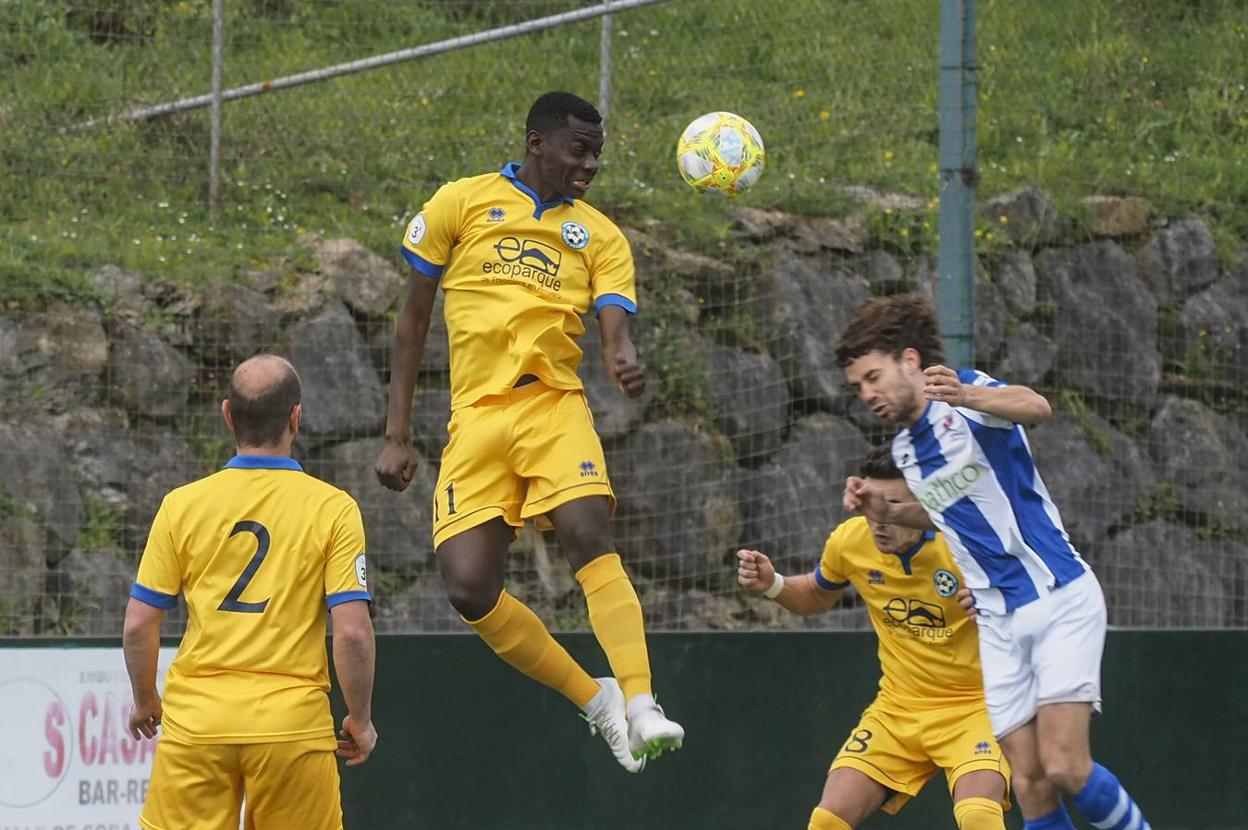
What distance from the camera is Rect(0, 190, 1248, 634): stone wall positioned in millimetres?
9055

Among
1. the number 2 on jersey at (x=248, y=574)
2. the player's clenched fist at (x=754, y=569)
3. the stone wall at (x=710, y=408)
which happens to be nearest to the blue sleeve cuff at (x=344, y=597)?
the number 2 on jersey at (x=248, y=574)

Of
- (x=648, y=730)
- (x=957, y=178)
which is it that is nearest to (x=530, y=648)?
(x=648, y=730)

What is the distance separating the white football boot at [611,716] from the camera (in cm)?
566

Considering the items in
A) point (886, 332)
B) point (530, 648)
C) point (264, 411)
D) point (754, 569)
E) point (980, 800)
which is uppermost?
point (886, 332)

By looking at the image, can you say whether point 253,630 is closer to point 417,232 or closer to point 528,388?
point 528,388

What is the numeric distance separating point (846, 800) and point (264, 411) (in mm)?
2762

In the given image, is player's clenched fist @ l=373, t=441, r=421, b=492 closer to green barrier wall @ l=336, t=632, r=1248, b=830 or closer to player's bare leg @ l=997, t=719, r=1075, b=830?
green barrier wall @ l=336, t=632, r=1248, b=830

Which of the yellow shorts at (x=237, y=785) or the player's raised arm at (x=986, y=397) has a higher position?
the player's raised arm at (x=986, y=397)

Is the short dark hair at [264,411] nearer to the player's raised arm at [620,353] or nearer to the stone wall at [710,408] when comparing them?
the player's raised arm at [620,353]

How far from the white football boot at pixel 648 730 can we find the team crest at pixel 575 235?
62.5 inches

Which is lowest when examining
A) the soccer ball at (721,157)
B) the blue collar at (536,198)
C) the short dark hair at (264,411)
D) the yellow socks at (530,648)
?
the yellow socks at (530,648)

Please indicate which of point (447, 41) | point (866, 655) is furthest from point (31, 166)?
point (866, 655)

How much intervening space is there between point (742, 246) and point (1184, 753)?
13.1 feet

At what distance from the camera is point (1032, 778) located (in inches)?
216
